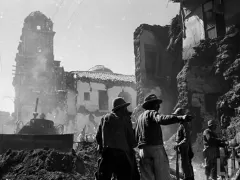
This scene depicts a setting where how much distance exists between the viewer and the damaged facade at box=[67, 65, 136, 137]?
33844 millimetres

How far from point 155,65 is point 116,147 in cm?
1631

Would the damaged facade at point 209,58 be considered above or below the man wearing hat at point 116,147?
above

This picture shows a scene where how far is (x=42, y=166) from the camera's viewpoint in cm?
777

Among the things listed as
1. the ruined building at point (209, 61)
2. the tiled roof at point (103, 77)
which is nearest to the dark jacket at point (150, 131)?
the ruined building at point (209, 61)

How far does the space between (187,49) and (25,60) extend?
1378 inches

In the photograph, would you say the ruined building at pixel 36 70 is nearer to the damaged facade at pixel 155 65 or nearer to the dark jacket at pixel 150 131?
the damaged facade at pixel 155 65

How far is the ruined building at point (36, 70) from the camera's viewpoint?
4181cm

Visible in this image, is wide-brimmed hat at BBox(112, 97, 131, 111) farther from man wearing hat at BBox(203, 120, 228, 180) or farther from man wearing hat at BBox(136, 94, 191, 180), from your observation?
man wearing hat at BBox(203, 120, 228, 180)

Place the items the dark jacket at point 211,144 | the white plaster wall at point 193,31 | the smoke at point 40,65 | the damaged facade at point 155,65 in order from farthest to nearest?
the smoke at point 40,65
the damaged facade at point 155,65
the white plaster wall at point 193,31
the dark jacket at point 211,144

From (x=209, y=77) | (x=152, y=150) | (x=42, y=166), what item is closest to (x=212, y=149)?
(x=152, y=150)

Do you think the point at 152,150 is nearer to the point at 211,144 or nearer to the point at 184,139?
the point at 184,139

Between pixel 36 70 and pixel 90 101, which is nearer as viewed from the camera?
pixel 90 101

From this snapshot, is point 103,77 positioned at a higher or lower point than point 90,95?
higher

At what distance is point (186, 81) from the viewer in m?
14.4
